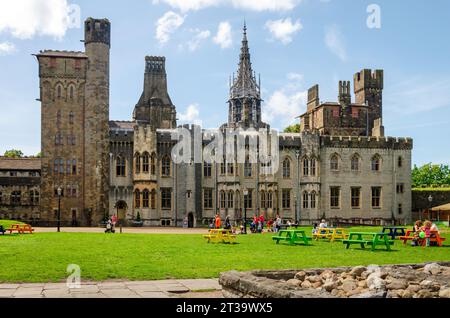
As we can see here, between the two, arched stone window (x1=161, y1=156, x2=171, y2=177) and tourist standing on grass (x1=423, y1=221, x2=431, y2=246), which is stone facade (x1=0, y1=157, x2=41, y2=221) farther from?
tourist standing on grass (x1=423, y1=221, x2=431, y2=246)

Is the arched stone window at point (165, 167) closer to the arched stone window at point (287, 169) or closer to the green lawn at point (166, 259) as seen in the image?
the arched stone window at point (287, 169)

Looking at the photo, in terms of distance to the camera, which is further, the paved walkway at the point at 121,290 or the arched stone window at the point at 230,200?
the arched stone window at the point at 230,200

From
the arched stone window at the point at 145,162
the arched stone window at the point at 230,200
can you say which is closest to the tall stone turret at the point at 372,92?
the arched stone window at the point at 230,200

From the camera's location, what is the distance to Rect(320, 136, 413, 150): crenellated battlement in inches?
2419

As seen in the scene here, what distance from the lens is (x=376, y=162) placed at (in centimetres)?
6272

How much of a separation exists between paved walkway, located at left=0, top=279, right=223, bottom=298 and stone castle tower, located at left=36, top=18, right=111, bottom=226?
4465 cm

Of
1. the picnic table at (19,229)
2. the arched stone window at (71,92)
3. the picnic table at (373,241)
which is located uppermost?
the arched stone window at (71,92)

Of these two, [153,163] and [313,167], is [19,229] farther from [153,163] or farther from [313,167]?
[313,167]

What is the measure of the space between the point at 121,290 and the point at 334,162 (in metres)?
50.7

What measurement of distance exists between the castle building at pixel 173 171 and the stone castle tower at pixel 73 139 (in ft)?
0.33

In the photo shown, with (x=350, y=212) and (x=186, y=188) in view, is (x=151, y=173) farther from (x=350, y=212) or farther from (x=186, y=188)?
(x=350, y=212)

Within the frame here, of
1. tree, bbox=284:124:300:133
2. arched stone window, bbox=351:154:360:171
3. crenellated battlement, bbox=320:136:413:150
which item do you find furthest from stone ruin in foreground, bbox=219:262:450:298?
tree, bbox=284:124:300:133

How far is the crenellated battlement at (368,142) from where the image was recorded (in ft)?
202

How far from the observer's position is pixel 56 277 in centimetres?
1481
